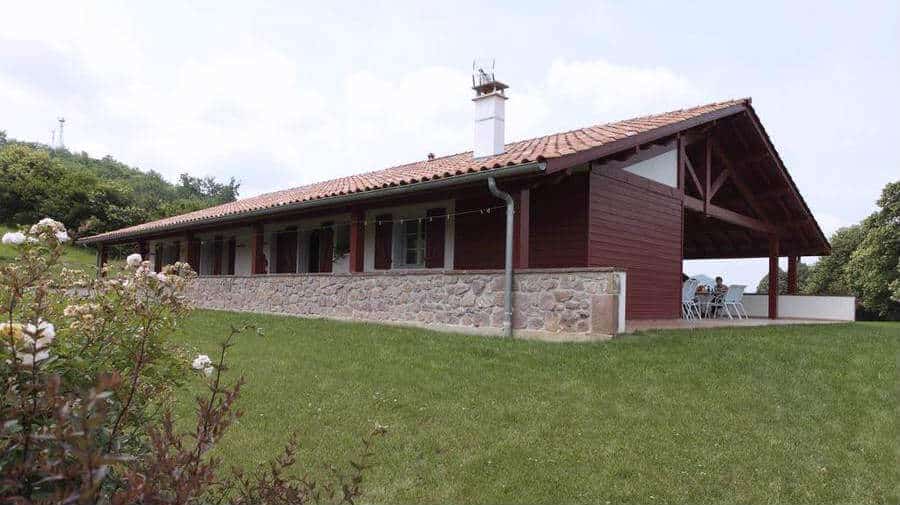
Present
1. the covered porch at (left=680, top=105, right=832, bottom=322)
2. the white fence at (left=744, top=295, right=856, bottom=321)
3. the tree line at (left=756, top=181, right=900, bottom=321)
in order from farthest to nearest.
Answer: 1. the tree line at (left=756, top=181, right=900, bottom=321)
2. the white fence at (left=744, top=295, right=856, bottom=321)
3. the covered porch at (left=680, top=105, right=832, bottom=322)

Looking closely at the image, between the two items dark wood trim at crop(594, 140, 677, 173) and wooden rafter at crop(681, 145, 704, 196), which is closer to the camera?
dark wood trim at crop(594, 140, 677, 173)

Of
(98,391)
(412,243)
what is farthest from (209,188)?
(98,391)

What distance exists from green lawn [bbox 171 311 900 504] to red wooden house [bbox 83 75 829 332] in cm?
246

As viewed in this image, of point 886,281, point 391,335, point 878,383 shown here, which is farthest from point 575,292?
point 886,281

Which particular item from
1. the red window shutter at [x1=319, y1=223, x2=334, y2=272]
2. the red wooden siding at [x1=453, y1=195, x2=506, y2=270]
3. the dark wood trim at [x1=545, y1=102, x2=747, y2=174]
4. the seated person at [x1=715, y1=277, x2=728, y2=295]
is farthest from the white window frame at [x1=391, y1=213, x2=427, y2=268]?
the seated person at [x1=715, y1=277, x2=728, y2=295]

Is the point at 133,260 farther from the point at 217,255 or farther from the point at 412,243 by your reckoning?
the point at 217,255

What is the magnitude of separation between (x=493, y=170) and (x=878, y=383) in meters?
5.08

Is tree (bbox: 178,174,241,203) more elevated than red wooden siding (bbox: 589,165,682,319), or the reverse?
tree (bbox: 178,174,241,203)

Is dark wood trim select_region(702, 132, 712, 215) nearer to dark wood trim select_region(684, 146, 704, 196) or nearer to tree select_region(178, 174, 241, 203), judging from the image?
dark wood trim select_region(684, 146, 704, 196)

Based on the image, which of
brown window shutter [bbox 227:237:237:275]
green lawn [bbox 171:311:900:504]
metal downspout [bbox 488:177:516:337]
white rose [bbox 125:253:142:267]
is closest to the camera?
white rose [bbox 125:253:142:267]

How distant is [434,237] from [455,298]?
11.3ft

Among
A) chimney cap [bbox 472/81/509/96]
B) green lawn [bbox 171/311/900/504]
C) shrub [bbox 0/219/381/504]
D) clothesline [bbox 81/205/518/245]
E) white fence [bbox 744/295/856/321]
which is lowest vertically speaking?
green lawn [bbox 171/311/900/504]

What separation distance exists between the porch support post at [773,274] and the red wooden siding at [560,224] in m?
8.79

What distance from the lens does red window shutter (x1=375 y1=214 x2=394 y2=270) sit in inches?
514
